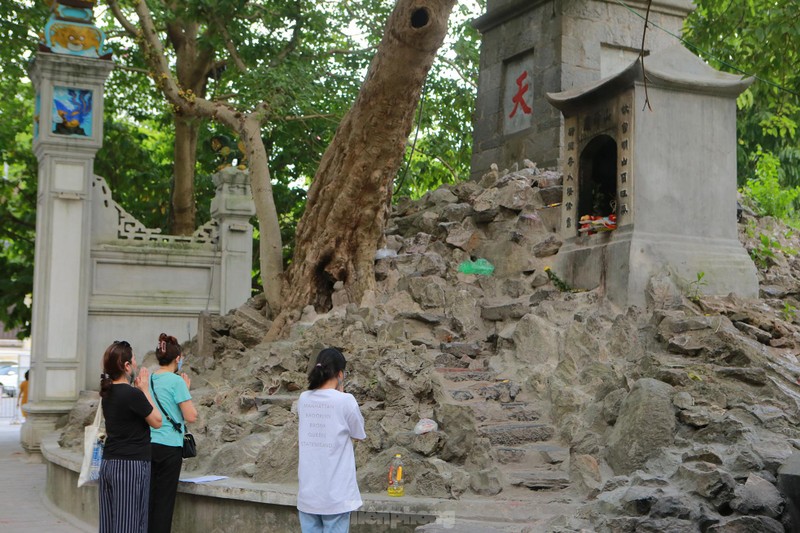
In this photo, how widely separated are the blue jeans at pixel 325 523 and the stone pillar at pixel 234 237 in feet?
31.3

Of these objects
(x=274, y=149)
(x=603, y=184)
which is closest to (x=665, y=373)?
(x=603, y=184)

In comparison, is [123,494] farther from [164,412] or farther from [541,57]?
[541,57]

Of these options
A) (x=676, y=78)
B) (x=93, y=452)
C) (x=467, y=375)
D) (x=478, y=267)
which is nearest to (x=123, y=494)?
(x=93, y=452)

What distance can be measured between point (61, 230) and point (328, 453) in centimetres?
916

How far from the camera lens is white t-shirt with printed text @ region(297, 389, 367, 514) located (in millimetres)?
5152

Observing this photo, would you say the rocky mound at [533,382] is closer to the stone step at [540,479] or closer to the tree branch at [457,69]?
the stone step at [540,479]

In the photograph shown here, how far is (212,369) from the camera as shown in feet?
38.8

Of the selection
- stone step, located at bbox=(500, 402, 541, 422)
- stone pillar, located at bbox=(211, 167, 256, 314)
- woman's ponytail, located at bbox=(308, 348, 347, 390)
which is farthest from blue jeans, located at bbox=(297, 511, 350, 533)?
stone pillar, located at bbox=(211, 167, 256, 314)

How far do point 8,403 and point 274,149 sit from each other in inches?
515

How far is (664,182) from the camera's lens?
10008 mm

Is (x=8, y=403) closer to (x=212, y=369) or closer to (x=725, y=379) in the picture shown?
(x=212, y=369)

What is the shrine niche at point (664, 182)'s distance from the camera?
9.83 m

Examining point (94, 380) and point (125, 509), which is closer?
point (125, 509)

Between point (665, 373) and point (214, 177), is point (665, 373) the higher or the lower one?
the lower one
